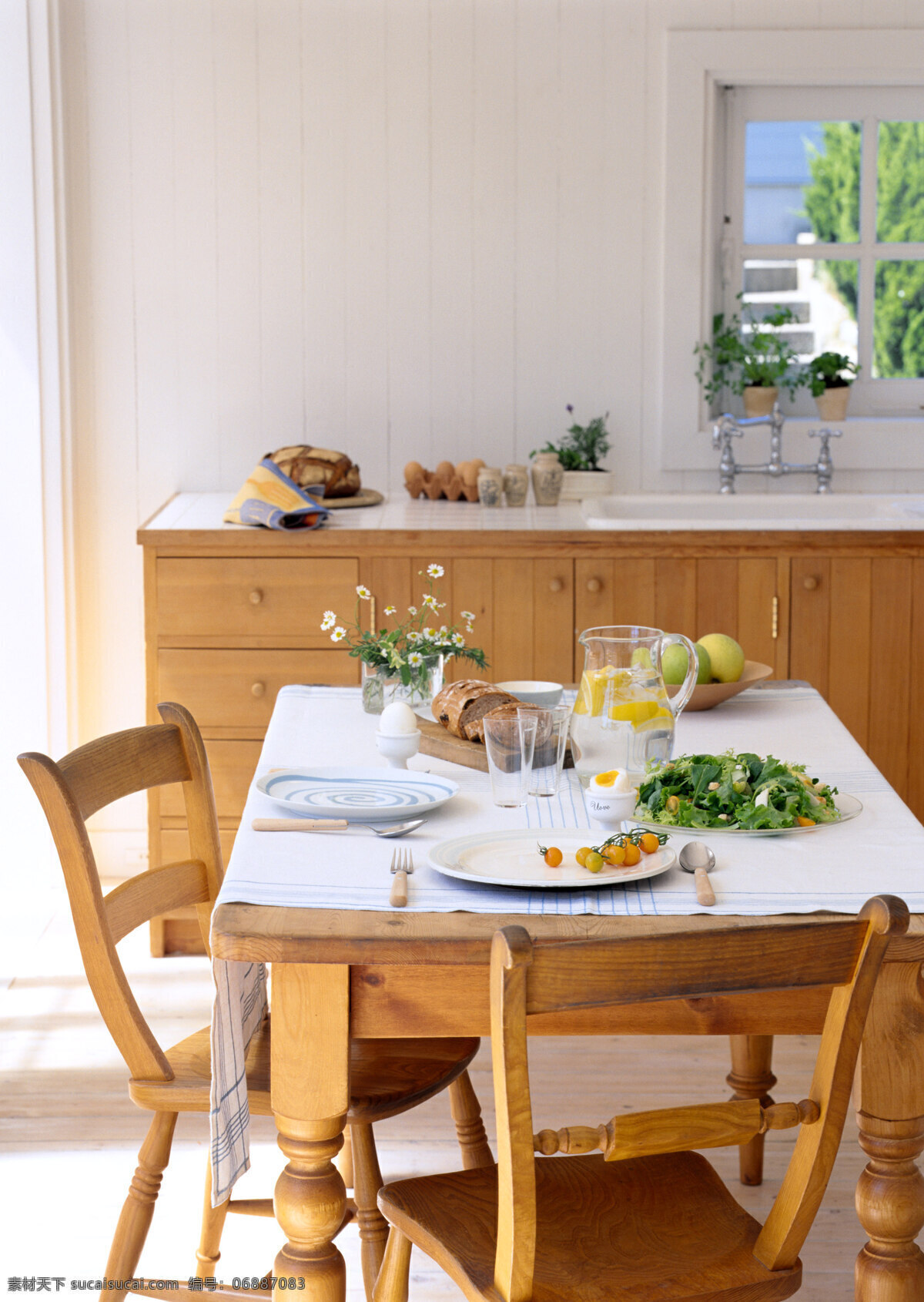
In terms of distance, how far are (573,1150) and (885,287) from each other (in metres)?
3.15

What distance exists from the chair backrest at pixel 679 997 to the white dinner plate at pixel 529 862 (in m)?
0.25

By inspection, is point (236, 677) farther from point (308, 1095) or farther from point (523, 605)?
point (308, 1095)

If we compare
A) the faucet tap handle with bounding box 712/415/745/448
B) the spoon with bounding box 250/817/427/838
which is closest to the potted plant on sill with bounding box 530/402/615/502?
the faucet tap handle with bounding box 712/415/745/448

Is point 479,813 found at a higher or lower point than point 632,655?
lower

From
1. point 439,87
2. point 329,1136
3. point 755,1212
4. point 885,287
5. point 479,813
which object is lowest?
point 755,1212

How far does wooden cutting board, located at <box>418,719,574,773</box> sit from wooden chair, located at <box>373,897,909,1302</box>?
576 mm

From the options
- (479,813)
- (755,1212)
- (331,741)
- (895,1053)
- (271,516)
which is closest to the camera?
(895,1053)

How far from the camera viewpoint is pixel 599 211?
3574 millimetres

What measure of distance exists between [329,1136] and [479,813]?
46cm

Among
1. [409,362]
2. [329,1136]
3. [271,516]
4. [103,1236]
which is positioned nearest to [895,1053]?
[329,1136]

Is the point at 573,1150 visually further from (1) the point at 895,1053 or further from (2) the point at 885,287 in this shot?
(2) the point at 885,287

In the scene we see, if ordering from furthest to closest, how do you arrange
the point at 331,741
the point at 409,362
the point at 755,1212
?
the point at 409,362, the point at 755,1212, the point at 331,741

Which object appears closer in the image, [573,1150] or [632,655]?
[573,1150]

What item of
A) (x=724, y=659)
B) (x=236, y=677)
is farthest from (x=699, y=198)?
(x=724, y=659)
